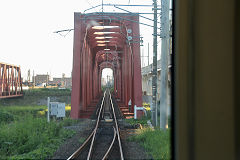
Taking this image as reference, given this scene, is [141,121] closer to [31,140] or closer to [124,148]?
[124,148]

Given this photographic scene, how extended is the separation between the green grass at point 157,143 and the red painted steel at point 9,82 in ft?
68.4

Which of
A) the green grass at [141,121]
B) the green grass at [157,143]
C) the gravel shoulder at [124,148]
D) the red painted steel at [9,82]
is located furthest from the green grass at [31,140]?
the red painted steel at [9,82]

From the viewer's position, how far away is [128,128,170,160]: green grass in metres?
6.88

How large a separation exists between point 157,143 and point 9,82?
25547mm

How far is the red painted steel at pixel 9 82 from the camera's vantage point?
2703 centimetres

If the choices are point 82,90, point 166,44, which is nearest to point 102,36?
point 82,90

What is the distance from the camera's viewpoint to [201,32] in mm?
1655

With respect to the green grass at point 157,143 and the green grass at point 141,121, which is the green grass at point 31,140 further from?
the green grass at point 141,121

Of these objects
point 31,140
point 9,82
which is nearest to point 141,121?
point 31,140

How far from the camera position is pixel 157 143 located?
8016 mm

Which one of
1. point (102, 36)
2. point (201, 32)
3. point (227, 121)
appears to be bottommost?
point (227, 121)

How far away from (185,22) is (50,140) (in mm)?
8423

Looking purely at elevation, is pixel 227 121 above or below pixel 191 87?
below

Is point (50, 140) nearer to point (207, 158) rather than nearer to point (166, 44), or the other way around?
point (166, 44)
